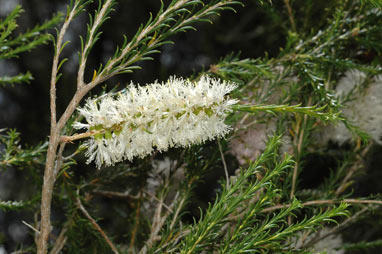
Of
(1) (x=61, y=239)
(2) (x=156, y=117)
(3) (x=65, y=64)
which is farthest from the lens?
(3) (x=65, y=64)

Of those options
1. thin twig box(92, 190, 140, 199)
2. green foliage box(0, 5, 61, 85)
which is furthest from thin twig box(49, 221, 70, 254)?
green foliage box(0, 5, 61, 85)

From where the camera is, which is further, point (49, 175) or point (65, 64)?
point (65, 64)

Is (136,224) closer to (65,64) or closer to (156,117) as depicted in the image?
(156,117)

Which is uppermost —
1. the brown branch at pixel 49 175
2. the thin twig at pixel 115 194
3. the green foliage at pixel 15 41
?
the green foliage at pixel 15 41

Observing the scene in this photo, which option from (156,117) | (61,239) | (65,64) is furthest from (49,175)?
(65,64)

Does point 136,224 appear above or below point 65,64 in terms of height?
below

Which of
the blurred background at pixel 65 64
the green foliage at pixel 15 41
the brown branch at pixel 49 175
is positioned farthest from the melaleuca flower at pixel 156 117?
the blurred background at pixel 65 64

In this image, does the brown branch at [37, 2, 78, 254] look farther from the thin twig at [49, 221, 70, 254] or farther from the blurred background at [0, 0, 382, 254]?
the blurred background at [0, 0, 382, 254]

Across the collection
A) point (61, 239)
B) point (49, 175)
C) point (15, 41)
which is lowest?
point (61, 239)

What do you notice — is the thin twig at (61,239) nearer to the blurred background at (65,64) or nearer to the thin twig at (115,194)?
the thin twig at (115,194)

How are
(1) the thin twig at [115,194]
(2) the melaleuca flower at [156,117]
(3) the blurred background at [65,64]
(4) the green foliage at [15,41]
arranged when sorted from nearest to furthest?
(2) the melaleuca flower at [156,117], (4) the green foliage at [15,41], (1) the thin twig at [115,194], (3) the blurred background at [65,64]

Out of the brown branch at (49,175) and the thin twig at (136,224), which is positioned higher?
the brown branch at (49,175)

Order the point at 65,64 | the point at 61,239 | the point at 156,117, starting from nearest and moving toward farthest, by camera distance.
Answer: the point at 156,117, the point at 61,239, the point at 65,64
